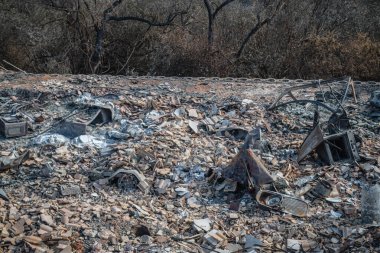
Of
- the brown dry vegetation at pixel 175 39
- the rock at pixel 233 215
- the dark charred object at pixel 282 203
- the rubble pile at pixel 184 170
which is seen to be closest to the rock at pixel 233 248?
the rubble pile at pixel 184 170

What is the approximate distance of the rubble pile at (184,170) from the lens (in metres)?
4.60

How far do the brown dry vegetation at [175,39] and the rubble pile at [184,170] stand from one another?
299cm

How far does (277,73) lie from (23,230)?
804 cm

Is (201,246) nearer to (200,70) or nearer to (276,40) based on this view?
(200,70)

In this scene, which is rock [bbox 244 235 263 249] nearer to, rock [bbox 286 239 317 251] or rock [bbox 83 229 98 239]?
rock [bbox 286 239 317 251]

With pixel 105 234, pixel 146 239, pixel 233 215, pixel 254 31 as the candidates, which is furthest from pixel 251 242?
pixel 254 31

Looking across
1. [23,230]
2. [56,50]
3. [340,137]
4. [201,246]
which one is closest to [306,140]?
[340,137]

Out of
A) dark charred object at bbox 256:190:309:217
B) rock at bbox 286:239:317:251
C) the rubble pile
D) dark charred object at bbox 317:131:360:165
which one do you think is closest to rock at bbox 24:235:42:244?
the rubble pile

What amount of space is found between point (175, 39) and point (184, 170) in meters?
6.52

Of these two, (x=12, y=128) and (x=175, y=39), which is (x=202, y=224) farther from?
(x=175, y=39)

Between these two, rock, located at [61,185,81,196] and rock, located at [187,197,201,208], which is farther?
rock, located at [61,185,81,196]

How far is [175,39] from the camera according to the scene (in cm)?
1170

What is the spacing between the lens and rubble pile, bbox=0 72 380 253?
4602 millimetres

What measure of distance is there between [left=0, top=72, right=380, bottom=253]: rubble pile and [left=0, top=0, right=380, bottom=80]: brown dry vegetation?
2993 mm
